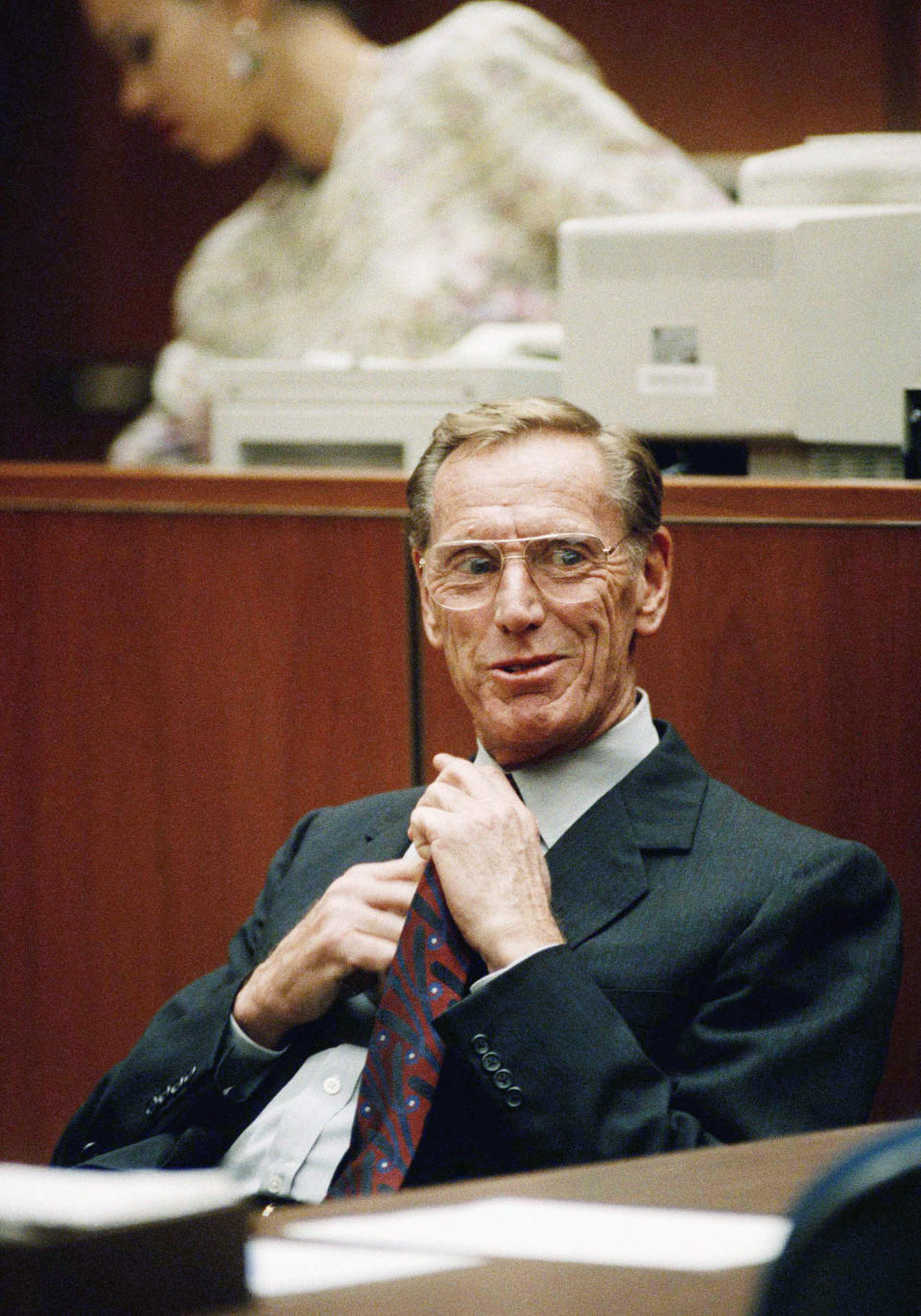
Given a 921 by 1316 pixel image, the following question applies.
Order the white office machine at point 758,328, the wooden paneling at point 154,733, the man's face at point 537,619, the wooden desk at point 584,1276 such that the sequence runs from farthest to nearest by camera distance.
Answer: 1. the wooden paneling at point 154,733
2. the white office machine at point 758,328
3. the man's face at point 537,619
4. the wooden desk at point 584,1276

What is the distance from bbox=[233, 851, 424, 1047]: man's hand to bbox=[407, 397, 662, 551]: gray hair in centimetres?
39

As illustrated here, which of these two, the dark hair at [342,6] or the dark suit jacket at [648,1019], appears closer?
the dark suit jacket at [648,1019]

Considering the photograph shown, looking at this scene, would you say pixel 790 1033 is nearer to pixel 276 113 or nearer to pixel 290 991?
pixel 290 991

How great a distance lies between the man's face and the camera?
1633 mm

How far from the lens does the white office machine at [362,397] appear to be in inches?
87.7

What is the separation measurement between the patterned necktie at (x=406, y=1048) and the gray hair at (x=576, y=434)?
0.45 metres

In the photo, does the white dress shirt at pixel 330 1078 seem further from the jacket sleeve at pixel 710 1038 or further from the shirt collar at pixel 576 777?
the jacket sleeve at pixel 710 1038

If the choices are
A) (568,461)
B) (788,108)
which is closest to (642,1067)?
(568,461)

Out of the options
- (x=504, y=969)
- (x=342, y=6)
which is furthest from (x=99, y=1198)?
(x=342, y=6)

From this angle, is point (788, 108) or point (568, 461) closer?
point (568, 461)

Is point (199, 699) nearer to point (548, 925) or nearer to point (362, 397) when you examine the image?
point (362, 397)

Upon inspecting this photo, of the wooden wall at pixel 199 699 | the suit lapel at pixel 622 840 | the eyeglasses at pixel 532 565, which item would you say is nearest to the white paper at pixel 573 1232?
the suit lapel at pixel 622 840

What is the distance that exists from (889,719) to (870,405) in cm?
36

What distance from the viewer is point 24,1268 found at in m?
0.68
